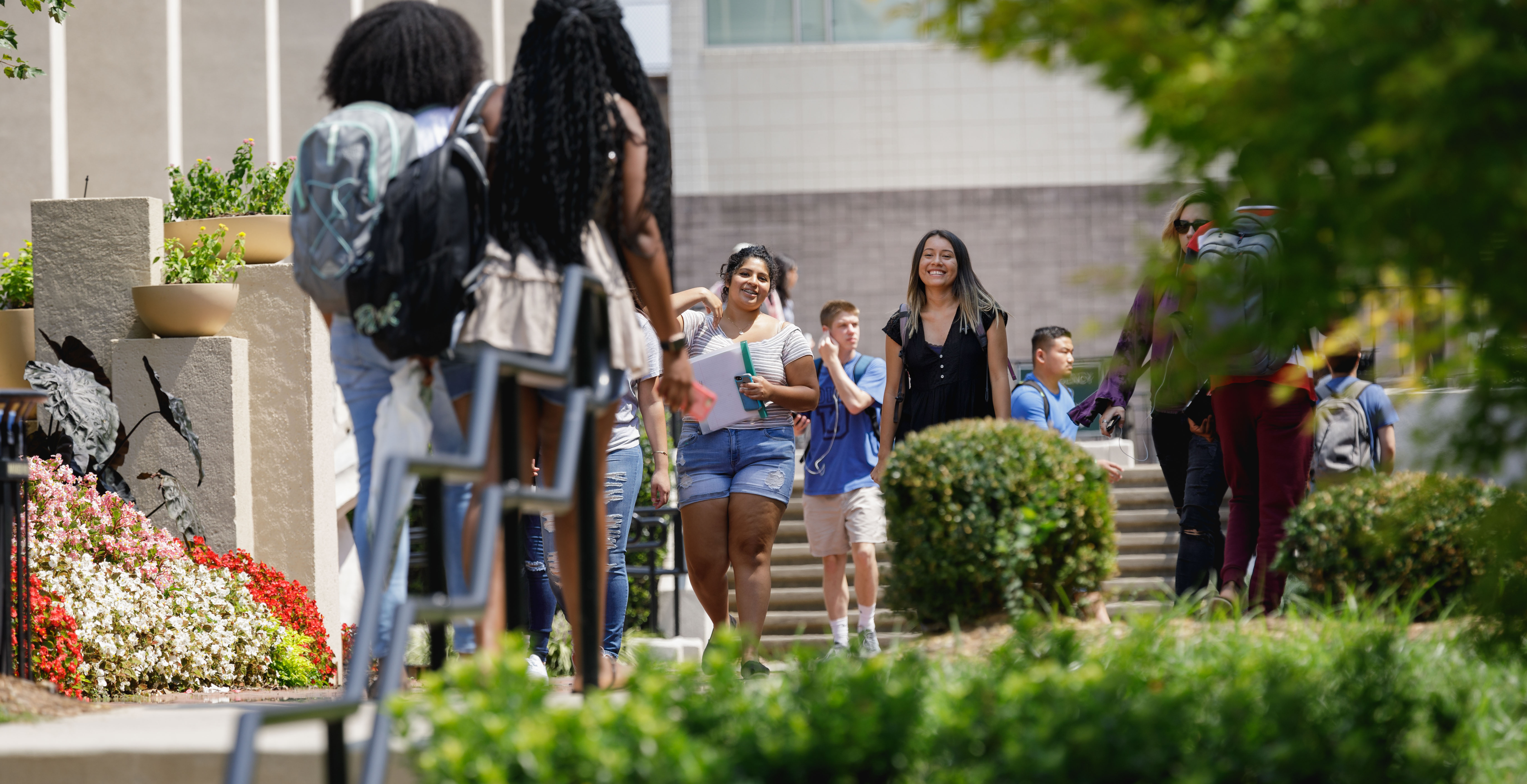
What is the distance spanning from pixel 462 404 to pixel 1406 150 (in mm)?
2326

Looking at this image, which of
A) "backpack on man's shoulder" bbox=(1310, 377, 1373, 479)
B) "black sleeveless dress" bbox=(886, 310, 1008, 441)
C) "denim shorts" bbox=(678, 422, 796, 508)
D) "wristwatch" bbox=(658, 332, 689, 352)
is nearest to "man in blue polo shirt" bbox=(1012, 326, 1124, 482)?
"black sleeveless dress" bbox=(886, 310, 1008, 441)

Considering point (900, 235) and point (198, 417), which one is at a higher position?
point (900, 235)

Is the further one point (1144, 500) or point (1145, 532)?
point (1144, 500)

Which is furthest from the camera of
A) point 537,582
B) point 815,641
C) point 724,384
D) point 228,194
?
point 228,194

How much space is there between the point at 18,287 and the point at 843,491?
518cm

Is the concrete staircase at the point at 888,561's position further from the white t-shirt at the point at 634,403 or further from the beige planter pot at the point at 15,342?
the beige planter pot at the point at 15,342

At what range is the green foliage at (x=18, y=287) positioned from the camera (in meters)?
8.16

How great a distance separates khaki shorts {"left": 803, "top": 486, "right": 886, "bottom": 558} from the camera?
657 centimetres

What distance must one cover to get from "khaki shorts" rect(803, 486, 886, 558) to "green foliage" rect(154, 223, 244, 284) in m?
3.65

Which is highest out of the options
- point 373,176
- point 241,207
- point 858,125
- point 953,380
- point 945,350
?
point 858,125

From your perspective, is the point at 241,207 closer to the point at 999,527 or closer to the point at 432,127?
the point at 432,127

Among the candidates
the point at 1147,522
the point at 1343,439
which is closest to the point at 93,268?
the point at 1343,439

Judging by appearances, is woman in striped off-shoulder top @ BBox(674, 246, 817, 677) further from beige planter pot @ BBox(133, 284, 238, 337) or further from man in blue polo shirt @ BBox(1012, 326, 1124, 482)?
beige planter pot @ BBox(133, 284, 238, 337)

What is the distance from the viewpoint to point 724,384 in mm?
5844
